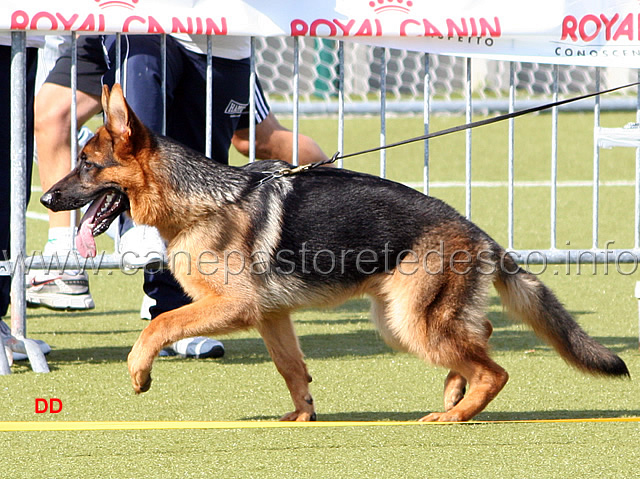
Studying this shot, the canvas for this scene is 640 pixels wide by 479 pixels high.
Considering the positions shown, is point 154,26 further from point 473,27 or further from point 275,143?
point 473,27

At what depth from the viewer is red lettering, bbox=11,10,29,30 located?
4.65 m

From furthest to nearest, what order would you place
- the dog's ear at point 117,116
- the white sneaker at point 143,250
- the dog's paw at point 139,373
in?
the white sneaker at point 143,250
the dog's ear at point 117,116
the dog's paw at point 139,373

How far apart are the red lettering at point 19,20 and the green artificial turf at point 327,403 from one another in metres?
1.59

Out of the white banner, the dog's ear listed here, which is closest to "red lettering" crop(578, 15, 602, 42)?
the white banner

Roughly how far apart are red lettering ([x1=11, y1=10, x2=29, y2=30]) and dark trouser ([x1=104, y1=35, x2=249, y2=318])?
52 centimetres

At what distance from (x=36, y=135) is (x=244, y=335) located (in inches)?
63.6

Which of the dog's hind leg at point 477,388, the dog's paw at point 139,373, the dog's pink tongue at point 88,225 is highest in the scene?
the dog's pink tongue at point 88,225

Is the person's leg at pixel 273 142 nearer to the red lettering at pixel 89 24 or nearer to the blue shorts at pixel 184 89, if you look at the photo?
the blue shorts at pixel 184 89

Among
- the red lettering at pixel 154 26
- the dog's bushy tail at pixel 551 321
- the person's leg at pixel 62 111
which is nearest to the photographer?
the dog's bushy tail at pixel 551 321

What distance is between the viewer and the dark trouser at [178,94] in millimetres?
4965

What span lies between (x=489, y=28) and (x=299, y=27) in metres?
0.95

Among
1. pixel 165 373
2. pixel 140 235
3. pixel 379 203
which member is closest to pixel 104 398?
pixel 165 373

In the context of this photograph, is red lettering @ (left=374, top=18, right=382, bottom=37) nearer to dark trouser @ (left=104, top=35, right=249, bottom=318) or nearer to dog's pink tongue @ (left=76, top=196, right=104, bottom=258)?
dark trouser @ (left=104, top=35, right=249, bottom=318)

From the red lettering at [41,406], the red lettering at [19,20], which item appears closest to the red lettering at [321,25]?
the red lettering at [19,20]
